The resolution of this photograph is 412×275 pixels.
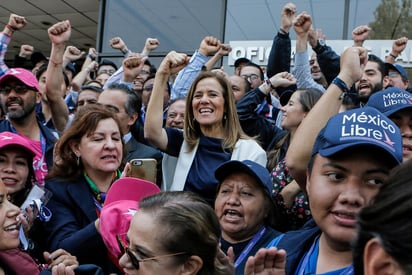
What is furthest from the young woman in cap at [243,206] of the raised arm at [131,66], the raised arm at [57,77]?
Result: the raised arm at [131,66]

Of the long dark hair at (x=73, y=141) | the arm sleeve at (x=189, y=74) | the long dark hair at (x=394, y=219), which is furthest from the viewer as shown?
the arm sleeve at (x=189, y=74)

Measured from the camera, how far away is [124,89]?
11.0ft

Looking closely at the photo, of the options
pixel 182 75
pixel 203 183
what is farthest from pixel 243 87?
pixel 203 183

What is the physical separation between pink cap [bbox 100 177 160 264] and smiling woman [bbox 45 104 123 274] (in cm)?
9

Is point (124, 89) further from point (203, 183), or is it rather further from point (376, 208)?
point (376, 208)

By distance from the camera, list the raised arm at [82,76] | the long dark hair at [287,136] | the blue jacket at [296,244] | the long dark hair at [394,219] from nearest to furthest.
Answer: the long dark hair at [394,219]
the blue jacket at [296,244]
the long dark hair at [287,136]
the raised arm at [82,76]

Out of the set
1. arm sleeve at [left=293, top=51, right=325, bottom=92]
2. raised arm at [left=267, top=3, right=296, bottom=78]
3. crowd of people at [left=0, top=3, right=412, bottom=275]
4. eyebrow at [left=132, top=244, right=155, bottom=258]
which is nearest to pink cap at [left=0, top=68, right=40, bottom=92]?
crowd of people at [left=0, top=3, right=412, bottom=275]

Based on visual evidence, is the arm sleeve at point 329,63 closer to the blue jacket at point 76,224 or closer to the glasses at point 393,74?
the glasses at point 393,74

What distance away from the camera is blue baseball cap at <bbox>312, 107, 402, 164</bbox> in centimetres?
126

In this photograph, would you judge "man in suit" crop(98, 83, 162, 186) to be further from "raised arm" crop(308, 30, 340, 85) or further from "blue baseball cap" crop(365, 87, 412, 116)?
"blue baseball cap" crop(365, 87, 412, 116)

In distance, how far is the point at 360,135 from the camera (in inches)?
50.3

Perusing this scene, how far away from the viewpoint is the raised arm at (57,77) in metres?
3.17

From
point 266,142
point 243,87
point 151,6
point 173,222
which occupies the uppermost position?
point 151,6

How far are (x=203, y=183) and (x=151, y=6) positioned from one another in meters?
6.05
